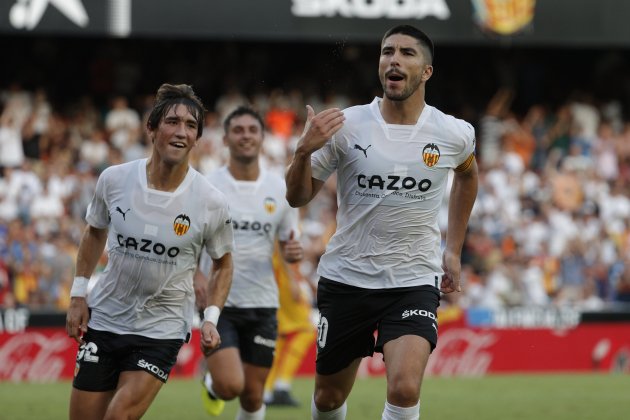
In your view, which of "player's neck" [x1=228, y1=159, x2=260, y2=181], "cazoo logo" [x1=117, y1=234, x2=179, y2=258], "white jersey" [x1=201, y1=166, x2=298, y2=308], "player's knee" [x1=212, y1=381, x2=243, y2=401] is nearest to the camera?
"cazoo logo" [x1=117, y1=234, x2=179, y2=258]

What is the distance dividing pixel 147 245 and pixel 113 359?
0.74m

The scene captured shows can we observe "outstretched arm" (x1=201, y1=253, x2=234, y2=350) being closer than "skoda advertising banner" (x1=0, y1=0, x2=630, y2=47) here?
Yes

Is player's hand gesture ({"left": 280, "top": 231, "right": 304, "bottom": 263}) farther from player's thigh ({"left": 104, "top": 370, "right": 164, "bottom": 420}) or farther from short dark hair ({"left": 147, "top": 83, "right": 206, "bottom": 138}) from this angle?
player's thigh ({"left": 104, "top": 370, "right": 164, "bottom": 420})

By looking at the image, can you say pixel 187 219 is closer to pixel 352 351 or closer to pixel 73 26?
pixel 352 351

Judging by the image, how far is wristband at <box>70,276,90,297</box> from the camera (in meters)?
7.67

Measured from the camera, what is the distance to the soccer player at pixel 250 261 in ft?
32.7

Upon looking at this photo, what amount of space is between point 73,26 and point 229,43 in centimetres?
420

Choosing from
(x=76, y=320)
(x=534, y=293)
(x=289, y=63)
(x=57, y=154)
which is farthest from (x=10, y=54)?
(x=76, y=320)

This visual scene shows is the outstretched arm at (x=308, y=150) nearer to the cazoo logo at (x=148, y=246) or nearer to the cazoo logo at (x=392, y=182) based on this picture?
the cazoo logo at (x=392, y=182)

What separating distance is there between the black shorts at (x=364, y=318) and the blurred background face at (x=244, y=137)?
286 cm

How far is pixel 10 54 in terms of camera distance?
23141 millimetres

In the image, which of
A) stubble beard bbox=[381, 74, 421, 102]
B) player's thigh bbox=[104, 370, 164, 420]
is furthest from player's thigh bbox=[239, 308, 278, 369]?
stubble beard bbox=[381, 74, 421, 102]

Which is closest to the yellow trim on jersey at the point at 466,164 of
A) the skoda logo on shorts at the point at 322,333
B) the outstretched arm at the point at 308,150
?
the outstretched arm at the point at 308,150

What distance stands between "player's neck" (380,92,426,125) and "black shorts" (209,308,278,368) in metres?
3.05
